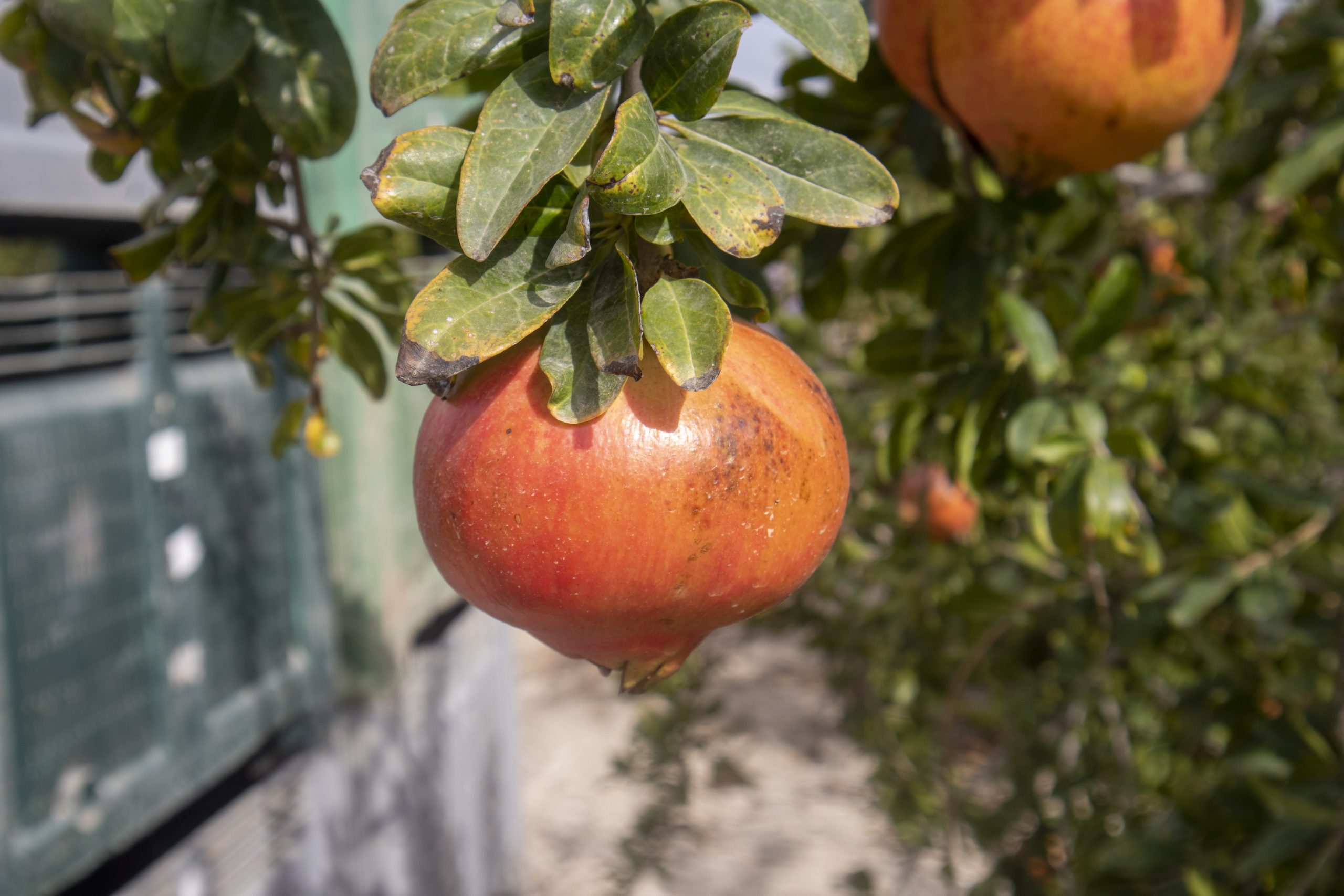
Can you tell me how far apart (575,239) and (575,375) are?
0.18 ft

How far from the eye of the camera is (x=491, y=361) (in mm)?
488

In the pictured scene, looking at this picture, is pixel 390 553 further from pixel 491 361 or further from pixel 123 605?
pixel 491 361

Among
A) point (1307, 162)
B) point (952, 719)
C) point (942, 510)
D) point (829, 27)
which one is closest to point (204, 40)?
point (829, 27)

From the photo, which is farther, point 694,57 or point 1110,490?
point 1110,490

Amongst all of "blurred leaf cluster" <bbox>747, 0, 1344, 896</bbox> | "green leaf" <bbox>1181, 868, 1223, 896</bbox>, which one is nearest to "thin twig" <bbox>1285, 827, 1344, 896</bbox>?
"blurred leaf cluster" <bbox>747, 0, 1344, 896</bbox>

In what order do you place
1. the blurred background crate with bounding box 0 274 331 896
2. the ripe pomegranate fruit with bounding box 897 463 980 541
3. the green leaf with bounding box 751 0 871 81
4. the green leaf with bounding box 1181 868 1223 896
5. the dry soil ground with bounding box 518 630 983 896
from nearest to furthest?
the green leaf with bounding box 751 0 871 81 < the green leaf with bounding box 1181 868 1223 896 < the blurred background crate with bounding box 0 274 331 896 < the ripe pomegranate fruit with bounding box 897 463 980 541 < the dry soil ground with bounding box 518 630 983 896

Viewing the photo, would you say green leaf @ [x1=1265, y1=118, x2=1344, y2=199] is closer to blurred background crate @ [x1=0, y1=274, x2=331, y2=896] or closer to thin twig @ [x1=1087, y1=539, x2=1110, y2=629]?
thin twig @ [x1=1087, y1=539, x2=1110, y2=629]

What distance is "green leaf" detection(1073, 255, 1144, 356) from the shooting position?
3.39ft

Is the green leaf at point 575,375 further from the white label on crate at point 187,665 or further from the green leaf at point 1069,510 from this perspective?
the white label on crate at point 187,665

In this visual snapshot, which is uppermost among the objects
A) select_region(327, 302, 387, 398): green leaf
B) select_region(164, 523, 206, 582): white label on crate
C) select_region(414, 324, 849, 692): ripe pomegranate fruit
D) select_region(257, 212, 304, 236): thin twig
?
select_region(414, 324, 849, 692): ripe pomegranate fruit

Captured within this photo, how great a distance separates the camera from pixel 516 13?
45 cm

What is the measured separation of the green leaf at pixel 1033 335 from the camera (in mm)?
939

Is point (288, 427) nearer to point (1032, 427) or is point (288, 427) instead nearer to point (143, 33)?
point (143, 33)

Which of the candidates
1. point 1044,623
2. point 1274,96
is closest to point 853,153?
point 1274,96
